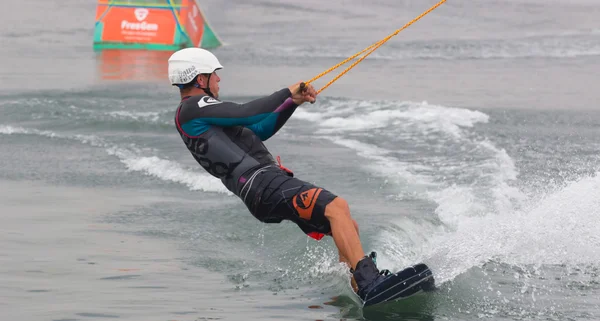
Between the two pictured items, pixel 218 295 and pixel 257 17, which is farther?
pixel 257 17

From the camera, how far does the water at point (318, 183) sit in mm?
6426

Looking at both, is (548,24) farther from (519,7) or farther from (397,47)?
(397,47)

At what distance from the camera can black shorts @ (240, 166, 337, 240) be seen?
20.7ft

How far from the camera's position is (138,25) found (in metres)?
28.4

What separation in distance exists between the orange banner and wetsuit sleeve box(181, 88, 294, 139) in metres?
21.6

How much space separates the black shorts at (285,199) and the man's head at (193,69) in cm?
72

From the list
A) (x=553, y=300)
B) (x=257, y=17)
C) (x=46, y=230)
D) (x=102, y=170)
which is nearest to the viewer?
(x=553, y=300)

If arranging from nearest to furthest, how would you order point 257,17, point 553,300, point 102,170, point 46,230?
point 553,300 < point 46,230 < point 102,170 < point 257,17

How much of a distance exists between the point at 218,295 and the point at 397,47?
2319 cm

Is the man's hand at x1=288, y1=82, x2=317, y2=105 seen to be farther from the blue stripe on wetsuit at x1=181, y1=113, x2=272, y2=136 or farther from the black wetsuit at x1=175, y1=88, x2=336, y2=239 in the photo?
the blue stripe on wetsuit at x1=181, y1=113, x2=272, y2=136

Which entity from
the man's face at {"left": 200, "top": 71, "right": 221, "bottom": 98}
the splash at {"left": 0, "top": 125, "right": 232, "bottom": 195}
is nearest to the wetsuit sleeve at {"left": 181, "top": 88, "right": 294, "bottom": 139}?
the man's face at {"left": 200, "top": 71, "right": 221, "bottom": 98}

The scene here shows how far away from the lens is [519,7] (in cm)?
4212

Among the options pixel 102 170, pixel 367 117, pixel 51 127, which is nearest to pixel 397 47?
pixel 367 117

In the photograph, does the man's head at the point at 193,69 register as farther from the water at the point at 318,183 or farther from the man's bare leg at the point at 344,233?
the water at the point at 318,183
